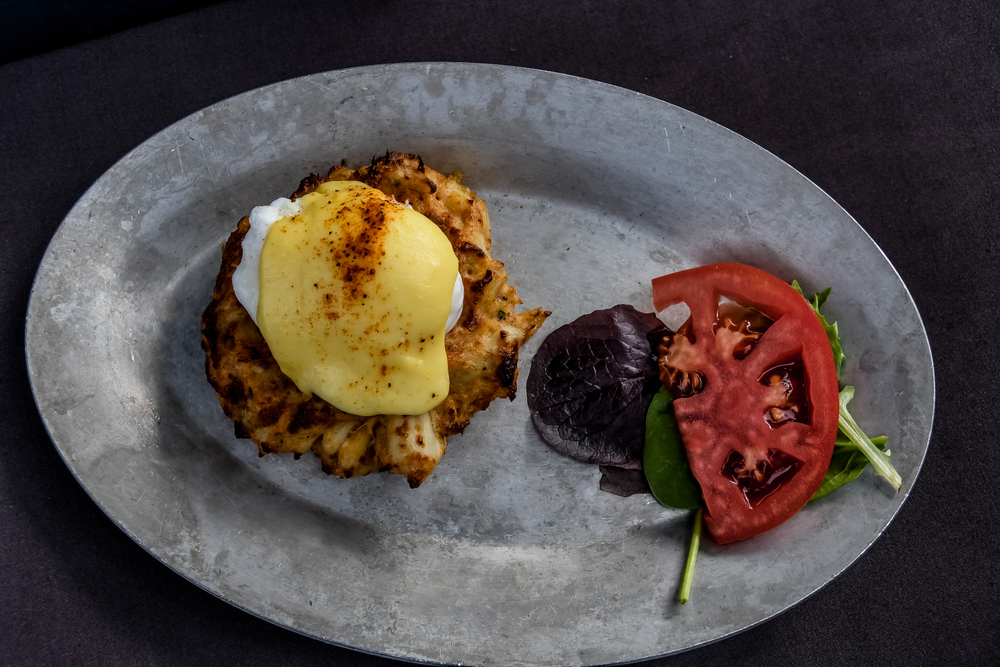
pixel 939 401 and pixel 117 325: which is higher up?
pixel 117 325

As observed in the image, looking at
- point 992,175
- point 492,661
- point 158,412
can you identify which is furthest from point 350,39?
point 992,175

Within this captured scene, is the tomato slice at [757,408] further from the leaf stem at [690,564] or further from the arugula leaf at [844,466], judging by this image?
the arugula leaf at [844,466]

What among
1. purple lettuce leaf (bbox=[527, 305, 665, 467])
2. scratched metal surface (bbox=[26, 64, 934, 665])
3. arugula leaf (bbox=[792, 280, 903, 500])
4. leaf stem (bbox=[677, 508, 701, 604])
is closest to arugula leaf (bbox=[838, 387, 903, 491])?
arugula leaf (bbox=[792, 280, 903, 500])

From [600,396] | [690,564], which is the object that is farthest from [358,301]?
[690,564]

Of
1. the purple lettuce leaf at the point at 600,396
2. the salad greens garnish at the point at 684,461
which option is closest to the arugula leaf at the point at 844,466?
the salad greens garnish at the point at 684,461

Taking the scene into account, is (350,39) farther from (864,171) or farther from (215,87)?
(864,171)

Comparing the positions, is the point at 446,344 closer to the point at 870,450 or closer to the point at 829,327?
the point at 829,327

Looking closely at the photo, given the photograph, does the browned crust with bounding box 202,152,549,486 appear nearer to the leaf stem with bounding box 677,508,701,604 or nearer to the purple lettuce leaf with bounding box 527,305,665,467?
the purple lettuce leaf with bounding box 527,305,665,467
